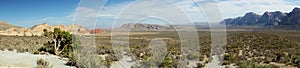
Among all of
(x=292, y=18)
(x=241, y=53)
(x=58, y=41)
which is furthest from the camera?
(x=292, y=18)

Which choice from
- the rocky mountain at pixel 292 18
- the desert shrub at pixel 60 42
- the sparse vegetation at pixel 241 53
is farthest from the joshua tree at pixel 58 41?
the rocky mountain at pixel 292 18

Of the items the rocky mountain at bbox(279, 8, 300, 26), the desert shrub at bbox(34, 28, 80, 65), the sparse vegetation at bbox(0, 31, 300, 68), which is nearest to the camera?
the sparse vegetation at bbox(0, 31, 300, 68)

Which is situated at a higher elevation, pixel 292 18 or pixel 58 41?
pixel 58 41

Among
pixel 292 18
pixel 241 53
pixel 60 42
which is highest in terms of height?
pixel 60 42

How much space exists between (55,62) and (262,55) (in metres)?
17.3

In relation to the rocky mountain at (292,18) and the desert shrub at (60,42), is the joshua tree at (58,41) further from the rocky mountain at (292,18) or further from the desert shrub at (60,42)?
the rocky mountain at (292,18)

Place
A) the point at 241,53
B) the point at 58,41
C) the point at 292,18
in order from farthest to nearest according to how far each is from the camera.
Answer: the point at 292,18 < the point at 241,53 < the point at 58,41

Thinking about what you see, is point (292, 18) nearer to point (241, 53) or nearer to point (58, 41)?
point (241, 53)

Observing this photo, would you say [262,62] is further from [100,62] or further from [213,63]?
[100,62]

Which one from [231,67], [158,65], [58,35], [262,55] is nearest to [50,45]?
[58,35]

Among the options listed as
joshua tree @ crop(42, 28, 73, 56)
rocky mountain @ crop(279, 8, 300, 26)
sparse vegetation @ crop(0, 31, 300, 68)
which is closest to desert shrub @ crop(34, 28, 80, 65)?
joshua tree @ crop(42, 28, 73, 56)

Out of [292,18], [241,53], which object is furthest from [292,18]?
[241,53]

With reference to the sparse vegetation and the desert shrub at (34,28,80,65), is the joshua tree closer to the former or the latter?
the desert shrub at (34,28,80,65)

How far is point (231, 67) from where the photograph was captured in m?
22.9
